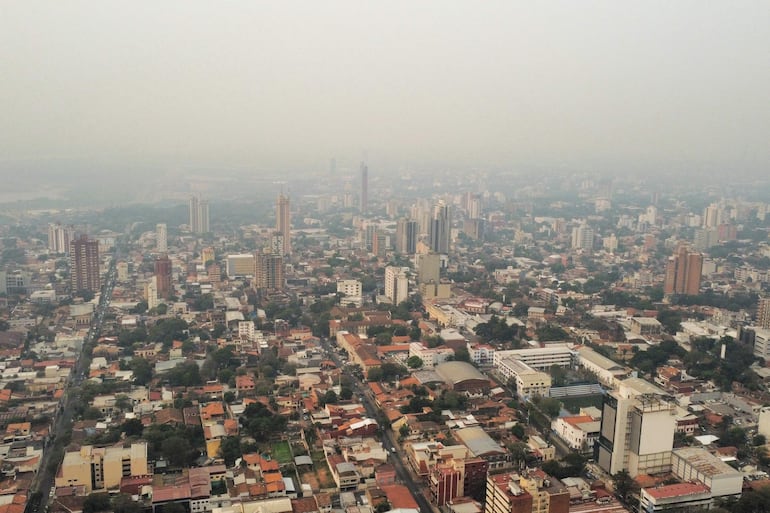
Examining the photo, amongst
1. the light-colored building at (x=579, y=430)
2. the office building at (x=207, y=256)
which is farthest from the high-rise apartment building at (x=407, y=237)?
the light-colored building at (x=579, y=430)

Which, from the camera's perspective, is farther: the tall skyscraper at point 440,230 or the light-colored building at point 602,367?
the tall skyscraper at point 440,230

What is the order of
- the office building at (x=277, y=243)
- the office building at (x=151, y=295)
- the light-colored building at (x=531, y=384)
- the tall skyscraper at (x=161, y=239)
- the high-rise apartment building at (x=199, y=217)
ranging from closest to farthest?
the light-colored building at (x=531, y=384), the office building at (x=151, y=295), the office building at (x=277, y=243), the tall skyscraper at (x=161, y=239), the high-rise apartment building at (x=199, y=217)

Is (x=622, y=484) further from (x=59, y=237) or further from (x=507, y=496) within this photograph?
(x=59, y=237)

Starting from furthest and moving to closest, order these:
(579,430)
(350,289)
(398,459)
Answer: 1. (350,289)
2. (579,430)
3. (398,459)

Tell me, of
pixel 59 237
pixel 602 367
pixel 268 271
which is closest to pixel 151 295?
pixel 268 271

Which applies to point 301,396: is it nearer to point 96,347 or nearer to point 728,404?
point 96,347

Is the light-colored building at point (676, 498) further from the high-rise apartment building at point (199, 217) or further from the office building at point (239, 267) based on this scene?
the high-rise apartment building at point (199, 217)
